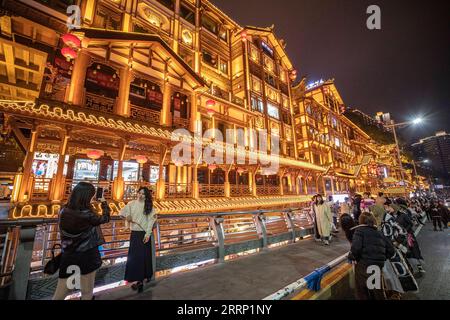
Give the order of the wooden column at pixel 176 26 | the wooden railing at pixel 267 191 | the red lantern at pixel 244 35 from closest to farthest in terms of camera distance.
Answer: the wooden column at pixel 176 26 → the wooden railing at pixel 267 191 → the red lantern at pixel 244 35

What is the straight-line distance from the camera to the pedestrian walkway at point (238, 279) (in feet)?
10.5

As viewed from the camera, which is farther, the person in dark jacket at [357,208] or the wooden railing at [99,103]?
the wooden railing at [99,103]

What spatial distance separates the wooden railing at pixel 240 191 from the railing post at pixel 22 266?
13.0 m

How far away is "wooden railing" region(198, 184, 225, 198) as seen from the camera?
1332 centimetres

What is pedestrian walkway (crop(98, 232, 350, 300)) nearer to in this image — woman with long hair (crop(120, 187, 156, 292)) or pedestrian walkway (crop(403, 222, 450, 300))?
woman with long hair (crop(120, 187, 156, 292))

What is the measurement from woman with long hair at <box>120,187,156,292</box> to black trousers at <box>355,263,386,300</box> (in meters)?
3.84

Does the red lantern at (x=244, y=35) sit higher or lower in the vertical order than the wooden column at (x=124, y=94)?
higher

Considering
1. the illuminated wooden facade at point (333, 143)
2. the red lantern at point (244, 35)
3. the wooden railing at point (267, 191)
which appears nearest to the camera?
the wooden railing at point (267, 191)

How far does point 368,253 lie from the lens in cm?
348

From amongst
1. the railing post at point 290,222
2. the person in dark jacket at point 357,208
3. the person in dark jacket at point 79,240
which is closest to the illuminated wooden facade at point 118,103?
the railing post at point 290,222

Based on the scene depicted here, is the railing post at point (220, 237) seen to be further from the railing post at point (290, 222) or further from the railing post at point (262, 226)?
the railing post at point (290, 222)

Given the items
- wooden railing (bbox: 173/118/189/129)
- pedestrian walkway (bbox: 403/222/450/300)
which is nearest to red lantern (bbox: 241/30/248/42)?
wooden railing (bbox: 173/118/189/129)
